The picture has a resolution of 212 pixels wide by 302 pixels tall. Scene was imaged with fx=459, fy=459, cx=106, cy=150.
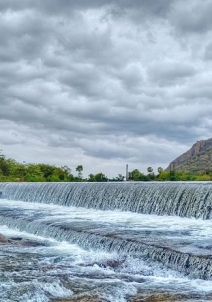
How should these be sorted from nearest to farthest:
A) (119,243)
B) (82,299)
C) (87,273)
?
1. (82,299)
2. (87,273)
3. (119,243)

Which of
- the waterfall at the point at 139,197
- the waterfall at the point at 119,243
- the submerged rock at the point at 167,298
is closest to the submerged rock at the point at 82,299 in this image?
the submerged rock at the point at 167,298

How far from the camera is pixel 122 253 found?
1092cm

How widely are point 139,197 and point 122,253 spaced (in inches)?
382

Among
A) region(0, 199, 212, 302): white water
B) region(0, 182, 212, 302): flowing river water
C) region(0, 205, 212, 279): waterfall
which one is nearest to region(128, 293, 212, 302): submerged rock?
region(0, 182, 212, 302): flowing river water

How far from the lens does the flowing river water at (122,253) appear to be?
8125mm

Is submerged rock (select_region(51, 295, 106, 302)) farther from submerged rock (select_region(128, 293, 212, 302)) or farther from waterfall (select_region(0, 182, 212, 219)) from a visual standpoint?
waterfall (select_region(0, 182, 212, 219))

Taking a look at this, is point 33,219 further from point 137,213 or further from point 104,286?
point 104,286

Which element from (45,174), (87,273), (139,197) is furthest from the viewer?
(45,174)

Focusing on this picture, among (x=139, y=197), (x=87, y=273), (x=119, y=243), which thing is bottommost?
(x=87, y=273)

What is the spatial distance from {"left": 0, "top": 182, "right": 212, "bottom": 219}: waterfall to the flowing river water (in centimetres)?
5

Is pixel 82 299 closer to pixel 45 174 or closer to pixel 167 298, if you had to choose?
pixel 167 298

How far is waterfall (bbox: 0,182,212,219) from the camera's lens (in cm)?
1759

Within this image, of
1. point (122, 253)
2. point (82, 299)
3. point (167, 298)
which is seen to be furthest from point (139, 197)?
point (82, 299)

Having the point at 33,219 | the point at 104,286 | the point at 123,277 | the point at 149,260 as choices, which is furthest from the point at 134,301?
the point at 33,219
